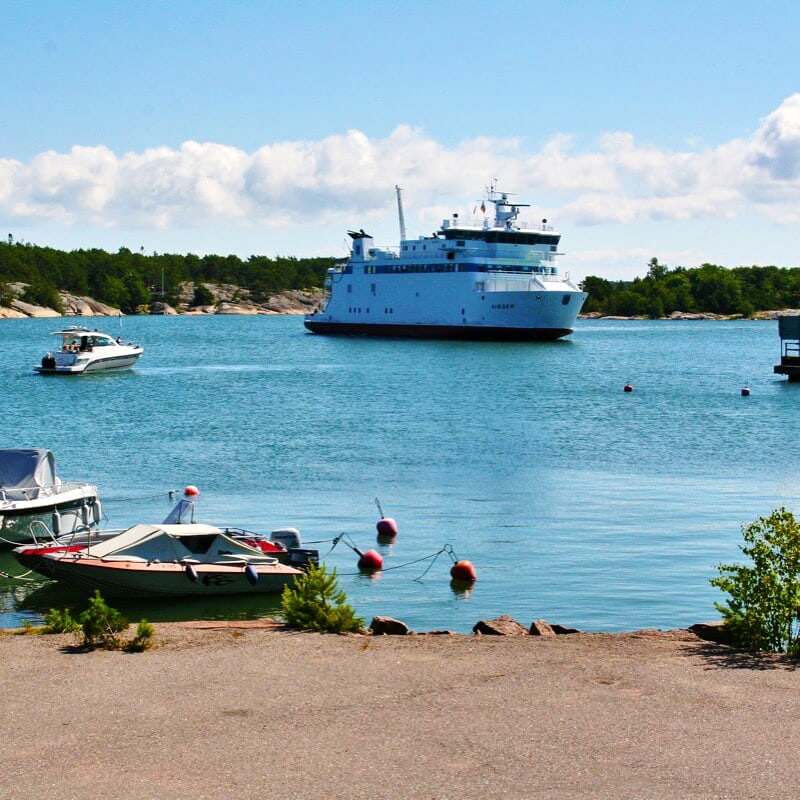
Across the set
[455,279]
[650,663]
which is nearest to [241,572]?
[650,663]

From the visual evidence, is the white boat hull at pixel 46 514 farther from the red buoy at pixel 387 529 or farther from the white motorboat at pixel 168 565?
the red buoy at pixel 387 529

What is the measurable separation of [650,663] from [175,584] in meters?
9.69

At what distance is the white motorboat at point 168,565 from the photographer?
1942 centimetres

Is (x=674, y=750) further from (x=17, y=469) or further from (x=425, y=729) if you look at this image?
(x=17, y=469)

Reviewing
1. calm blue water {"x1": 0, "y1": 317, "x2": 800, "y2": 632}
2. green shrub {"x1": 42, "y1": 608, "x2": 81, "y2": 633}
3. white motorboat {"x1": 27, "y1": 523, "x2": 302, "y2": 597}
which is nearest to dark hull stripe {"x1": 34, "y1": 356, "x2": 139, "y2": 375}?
calm blue water {"x1": 0, "y1": 317, "x2": 800, "y2": 632}

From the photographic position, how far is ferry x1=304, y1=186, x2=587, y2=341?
106 meters

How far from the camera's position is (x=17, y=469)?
78.6 ft

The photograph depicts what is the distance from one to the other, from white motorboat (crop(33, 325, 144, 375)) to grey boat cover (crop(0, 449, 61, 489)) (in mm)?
49165

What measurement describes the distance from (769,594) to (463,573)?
8.46 m

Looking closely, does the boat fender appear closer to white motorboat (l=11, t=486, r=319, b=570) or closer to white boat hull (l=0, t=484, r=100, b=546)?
white motorboat (l=11, t=486, r=319, b=570)

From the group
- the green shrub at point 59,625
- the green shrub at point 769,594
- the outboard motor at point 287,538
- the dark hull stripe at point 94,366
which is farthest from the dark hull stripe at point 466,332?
the green shrub at point 769,594

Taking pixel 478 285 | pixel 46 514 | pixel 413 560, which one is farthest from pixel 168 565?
pixel 478 285

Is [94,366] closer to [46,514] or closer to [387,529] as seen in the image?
[46,514]

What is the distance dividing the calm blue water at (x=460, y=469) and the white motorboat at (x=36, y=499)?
112 centimetres
